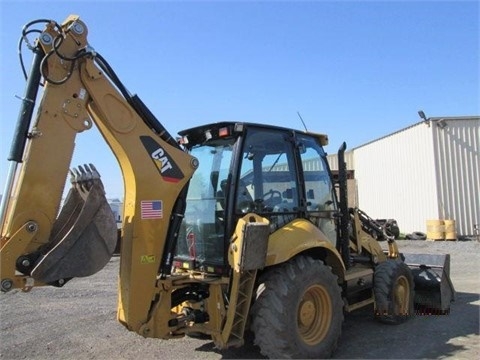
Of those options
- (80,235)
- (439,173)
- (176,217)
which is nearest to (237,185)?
(176,217)

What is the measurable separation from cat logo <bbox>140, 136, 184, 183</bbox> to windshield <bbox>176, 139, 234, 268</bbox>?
2.29 ft

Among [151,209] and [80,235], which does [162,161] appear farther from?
[80,235]

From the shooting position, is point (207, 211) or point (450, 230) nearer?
point (207, 211)

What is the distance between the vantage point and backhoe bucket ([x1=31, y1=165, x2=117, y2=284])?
373 cm

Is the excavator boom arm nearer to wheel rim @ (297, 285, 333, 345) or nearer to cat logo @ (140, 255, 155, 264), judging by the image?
cat logo @ (140, 255, 155, 264)

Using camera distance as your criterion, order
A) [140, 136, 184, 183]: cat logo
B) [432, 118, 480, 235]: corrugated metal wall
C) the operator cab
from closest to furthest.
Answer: [140, 136, 184, 183]: cat logo → the operator cab → [432, 118, 480, 235]: corrugated metal wall

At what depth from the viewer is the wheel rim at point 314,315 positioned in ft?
16.3

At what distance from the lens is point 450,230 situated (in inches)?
695

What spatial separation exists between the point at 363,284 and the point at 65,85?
4.47m

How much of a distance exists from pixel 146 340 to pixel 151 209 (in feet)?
7.28

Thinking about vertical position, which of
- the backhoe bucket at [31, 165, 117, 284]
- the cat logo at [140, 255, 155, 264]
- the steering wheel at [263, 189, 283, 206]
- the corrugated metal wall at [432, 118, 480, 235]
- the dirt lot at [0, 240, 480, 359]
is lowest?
the dirt lot at [0, 240, 480, 359]

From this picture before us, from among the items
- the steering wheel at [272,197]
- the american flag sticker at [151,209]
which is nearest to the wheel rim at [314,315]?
the steering wheel at [272,197]

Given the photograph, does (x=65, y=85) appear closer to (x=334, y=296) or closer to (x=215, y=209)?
(x=215, y=209)

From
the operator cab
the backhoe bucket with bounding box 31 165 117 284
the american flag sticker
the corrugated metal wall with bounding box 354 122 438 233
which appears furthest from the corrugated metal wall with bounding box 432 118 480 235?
the backhoe bucket with bounding box 31 165 117 284
